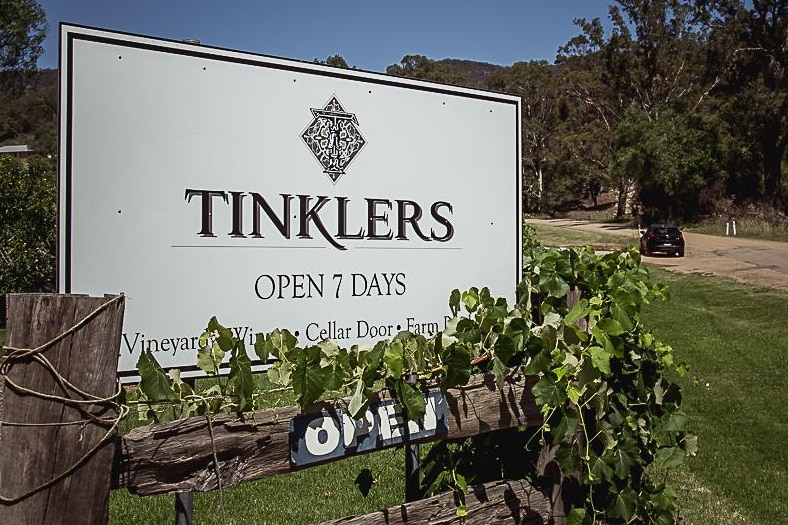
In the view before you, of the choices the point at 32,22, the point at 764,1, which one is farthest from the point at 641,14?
the point at 32,22

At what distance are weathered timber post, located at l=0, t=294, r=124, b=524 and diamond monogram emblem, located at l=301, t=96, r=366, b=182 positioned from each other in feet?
3.29

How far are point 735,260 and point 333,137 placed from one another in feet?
80.7

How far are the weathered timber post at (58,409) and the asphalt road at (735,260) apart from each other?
1819 cm

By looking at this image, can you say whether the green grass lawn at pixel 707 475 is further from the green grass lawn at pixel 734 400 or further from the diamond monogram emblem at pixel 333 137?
the diamond monogram emblem at pixel 333 137

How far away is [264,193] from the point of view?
2.52 metres

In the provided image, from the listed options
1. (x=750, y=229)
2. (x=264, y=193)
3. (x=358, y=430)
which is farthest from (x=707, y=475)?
(x=750, y=229)

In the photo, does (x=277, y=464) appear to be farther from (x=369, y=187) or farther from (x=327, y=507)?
(x=327, y=507)

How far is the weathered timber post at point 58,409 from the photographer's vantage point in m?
1.75

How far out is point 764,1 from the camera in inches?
1535

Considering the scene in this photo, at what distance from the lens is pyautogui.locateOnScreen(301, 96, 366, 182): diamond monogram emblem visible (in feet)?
8.56

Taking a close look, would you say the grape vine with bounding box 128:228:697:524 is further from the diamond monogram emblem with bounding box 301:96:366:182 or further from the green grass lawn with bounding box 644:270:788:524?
the green grass lawn with bounding box 644:270:788:524

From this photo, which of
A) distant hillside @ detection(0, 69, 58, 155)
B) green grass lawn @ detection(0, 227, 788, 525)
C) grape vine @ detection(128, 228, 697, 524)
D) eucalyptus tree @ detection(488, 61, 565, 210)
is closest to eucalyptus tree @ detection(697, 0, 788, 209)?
eucalyptus tree @ detection(488, 61, 565, 210)

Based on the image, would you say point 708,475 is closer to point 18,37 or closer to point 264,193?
point 264,193

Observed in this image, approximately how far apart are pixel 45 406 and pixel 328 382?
79 cm
